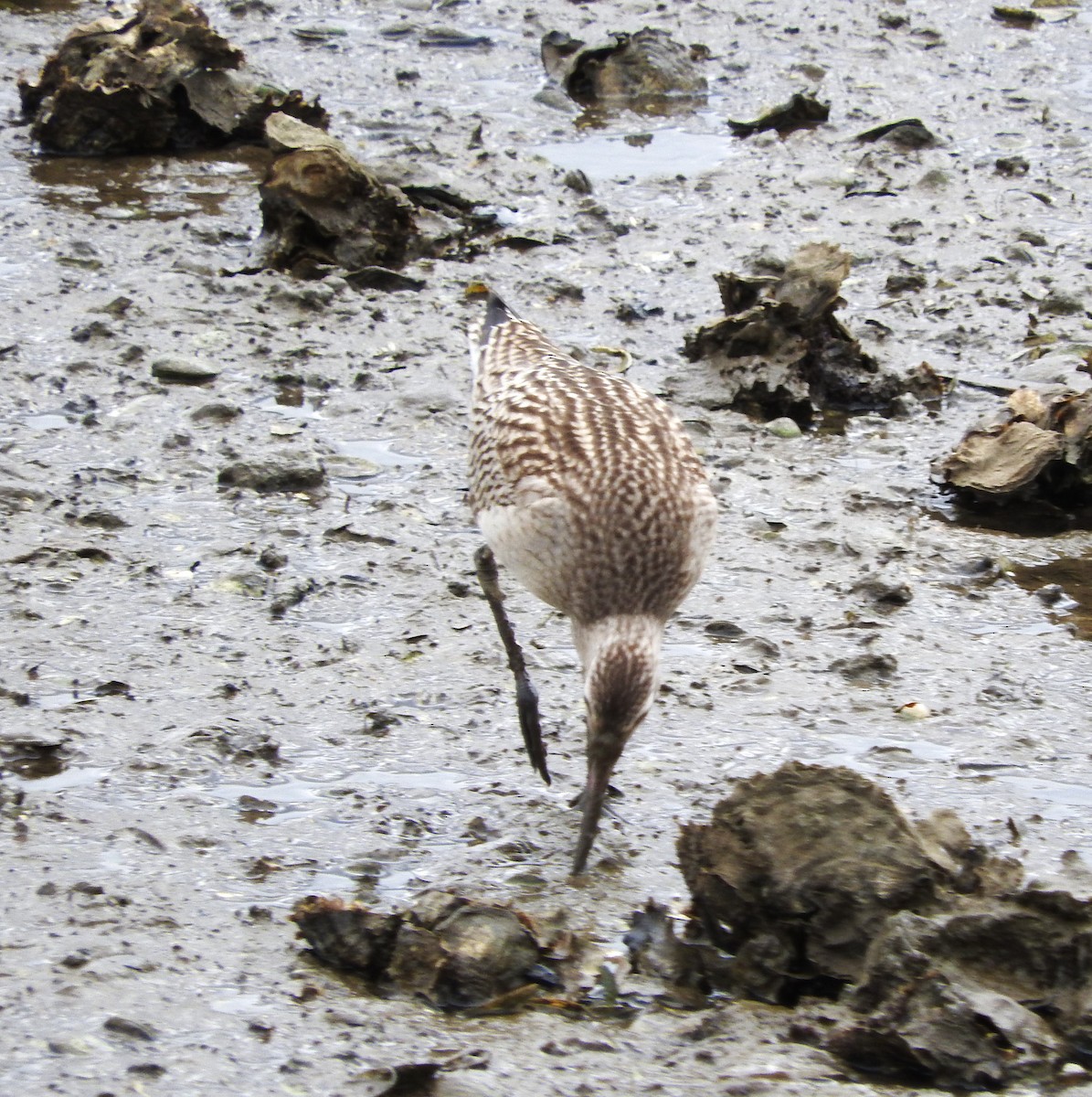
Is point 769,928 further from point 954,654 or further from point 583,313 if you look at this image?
point 583,313

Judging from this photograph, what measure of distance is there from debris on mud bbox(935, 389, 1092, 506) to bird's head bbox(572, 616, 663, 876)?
8.74 ft

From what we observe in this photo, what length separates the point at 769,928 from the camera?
13.1 ft

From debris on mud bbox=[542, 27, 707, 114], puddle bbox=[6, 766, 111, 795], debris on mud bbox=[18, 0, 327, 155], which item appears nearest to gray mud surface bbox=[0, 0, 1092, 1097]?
puddle bbox=[6, 766, 111, 795]

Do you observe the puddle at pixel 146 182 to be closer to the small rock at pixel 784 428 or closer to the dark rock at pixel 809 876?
the small rock at pixel 784 428

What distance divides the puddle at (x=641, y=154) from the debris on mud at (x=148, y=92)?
162cm

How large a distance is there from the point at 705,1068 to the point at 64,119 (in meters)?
7.98

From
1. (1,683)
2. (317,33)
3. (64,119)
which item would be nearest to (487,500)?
(1,683)

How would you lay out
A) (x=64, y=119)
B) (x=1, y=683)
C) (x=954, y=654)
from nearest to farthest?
(x=1, y=683)
(x=954, y=654)
(x=64, y=119)

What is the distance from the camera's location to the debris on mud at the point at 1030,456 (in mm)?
6750

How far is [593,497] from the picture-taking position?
16.1 feet

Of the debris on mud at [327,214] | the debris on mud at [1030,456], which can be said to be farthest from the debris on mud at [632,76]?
the debris on mud at [1030,456]

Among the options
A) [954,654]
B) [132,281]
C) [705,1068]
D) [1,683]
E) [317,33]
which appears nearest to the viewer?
[705,1068]

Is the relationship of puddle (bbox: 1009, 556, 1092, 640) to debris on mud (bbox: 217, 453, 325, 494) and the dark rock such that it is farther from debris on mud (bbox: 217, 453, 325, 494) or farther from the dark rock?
debris on mud (bbox: 217, 453, 325, 494)

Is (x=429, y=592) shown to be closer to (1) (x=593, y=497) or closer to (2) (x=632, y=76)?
(1) (x=593, y=497)
